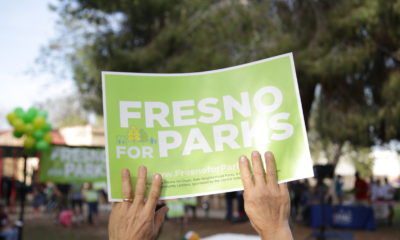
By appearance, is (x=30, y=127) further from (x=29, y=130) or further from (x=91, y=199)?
(x=91, y=199)

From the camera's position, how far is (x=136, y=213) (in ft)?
5.24

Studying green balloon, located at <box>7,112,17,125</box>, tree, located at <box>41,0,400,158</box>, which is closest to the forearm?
green balloon, located at <box>7,112,17,125</box>

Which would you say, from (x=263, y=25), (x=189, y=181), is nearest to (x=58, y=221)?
(x=263, y=25)

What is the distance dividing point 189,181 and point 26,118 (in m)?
8.49

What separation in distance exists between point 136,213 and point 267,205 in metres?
0.51

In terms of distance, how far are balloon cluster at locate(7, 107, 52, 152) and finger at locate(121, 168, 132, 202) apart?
8179mm

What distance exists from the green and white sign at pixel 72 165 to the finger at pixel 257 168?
9.29m

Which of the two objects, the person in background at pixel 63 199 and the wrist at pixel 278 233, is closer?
the wrist at pixel 278 233

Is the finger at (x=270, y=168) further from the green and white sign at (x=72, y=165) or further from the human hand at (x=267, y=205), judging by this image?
the green and white sign at (x=72, y=165)

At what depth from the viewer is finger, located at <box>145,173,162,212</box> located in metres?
1.60

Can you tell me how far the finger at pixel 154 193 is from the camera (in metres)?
1.60

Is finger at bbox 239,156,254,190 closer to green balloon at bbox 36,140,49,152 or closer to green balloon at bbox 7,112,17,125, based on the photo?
green balloon at bbox 36,140,49,152

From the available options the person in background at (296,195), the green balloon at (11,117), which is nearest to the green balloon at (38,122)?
the green balloon at (11,117)

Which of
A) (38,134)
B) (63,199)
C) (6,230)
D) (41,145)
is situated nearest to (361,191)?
(41,145)
